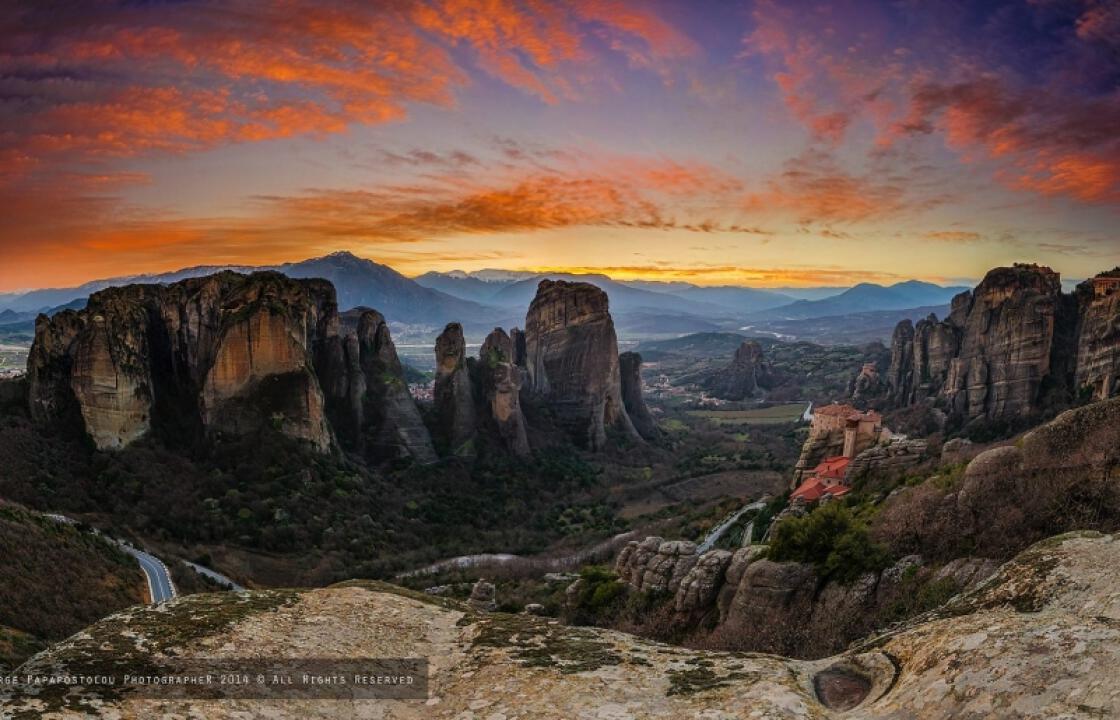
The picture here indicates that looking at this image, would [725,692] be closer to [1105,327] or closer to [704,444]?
[1105,327]

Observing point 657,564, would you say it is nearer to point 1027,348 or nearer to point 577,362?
point 1027,348

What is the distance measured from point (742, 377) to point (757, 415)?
30.4 m

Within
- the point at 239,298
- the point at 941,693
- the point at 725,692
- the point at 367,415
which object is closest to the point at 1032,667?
the point at 941,693

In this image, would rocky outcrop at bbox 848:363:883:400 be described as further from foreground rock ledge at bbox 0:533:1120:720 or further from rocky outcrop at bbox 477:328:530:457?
foreground rock ledge at bbox 0:533:1120:720

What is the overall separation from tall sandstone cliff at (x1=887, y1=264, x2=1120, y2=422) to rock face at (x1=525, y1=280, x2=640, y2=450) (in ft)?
155

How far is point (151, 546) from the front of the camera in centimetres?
4769

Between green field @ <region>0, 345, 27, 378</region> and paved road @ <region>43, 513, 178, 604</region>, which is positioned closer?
paved road @ <region>43, 513, 178, 604</region>

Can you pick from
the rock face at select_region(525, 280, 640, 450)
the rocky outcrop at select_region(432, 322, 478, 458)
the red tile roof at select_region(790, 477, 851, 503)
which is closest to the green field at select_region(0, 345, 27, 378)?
the rocky outcrop at select_region(432, 322, 478, 458)

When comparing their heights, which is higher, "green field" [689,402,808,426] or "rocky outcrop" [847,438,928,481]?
"rocky outcrop" [847,438,928,481]

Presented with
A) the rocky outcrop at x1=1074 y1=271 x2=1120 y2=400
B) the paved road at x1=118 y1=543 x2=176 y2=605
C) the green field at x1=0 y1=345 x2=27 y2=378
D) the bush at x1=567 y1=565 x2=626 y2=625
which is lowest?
the green field at x1=0 y1=345 x2=27 y2=378

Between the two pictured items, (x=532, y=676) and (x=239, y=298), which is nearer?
(x=532, y=676)

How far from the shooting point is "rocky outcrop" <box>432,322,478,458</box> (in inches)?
3236

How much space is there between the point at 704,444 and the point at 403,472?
195 ft

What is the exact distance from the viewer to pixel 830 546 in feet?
66.0
